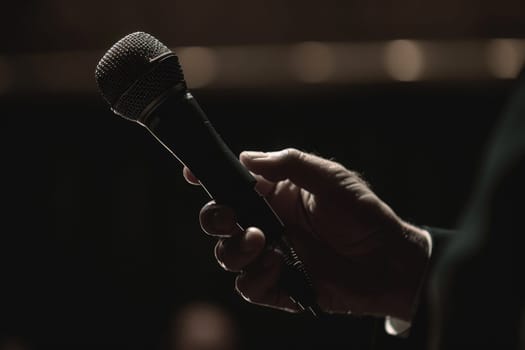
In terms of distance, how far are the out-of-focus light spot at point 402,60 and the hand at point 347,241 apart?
1.91m

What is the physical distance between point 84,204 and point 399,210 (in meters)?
1.70

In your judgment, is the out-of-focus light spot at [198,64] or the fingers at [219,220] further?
the out-of-focus light spot at [198,64]

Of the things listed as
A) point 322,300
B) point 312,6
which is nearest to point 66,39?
point 312,6

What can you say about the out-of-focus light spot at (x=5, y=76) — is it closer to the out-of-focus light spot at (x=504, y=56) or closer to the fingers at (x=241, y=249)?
the out-of-focus light spot at (x=504, y=56)

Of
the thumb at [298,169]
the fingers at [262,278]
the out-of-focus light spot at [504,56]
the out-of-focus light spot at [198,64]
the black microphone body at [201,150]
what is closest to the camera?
the black microphone body at [201,150]

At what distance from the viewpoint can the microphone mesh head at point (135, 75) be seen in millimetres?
800

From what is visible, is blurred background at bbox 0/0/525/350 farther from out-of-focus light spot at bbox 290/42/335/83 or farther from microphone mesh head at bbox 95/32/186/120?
microphone mesh head at bbox 95/32/186/120

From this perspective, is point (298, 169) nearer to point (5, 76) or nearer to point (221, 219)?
point (221, 219)

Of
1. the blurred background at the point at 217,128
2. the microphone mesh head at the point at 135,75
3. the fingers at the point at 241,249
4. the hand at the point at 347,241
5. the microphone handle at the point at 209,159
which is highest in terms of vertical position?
the microphone mesh head at the point at 135,75

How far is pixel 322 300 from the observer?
1170 millimetres

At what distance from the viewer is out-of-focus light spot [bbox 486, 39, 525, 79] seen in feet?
9.52

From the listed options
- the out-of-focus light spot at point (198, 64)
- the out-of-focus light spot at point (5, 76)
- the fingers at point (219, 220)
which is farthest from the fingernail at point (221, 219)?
the out-of-focus light spot at point (5, 76)

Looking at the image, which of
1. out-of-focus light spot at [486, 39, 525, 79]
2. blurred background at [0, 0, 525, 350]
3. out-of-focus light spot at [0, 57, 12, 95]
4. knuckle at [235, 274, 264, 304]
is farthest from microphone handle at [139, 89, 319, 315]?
out-of-focus light spot at [0, 57, 12, 95]

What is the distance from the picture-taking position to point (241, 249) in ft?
2.84
